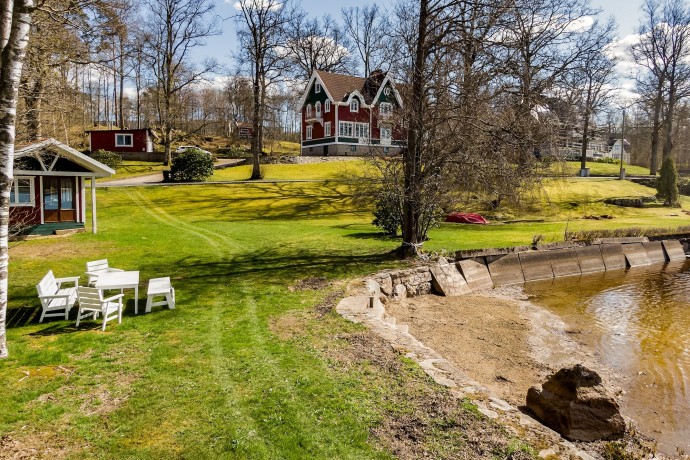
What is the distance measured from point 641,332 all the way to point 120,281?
11.5 meters

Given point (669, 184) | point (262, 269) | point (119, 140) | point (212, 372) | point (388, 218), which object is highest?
point (119, 140)

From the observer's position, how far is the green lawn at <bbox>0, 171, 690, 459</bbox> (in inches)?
185

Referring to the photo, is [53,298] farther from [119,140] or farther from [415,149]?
[119,140]

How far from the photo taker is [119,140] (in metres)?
46.9

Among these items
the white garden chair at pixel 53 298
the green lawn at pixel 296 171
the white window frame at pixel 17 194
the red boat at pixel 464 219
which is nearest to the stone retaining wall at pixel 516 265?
the white garden chair at pixel 53 298

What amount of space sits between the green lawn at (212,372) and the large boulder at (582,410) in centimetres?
131

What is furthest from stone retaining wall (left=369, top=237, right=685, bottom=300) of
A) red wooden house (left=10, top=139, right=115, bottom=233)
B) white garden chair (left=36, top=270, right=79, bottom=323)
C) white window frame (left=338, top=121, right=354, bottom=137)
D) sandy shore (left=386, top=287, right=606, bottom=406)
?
→ white window frame (left=338, top=121, right=354, bottom=137)

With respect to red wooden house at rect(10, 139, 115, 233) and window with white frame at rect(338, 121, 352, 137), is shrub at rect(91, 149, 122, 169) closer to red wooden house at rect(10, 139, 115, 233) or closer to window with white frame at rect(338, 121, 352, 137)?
window with white frame at rect(338, 121, 352, 137)

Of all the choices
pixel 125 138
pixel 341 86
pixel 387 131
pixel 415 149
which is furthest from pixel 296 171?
pixel 415 149

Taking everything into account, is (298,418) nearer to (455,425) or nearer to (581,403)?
(455,425)

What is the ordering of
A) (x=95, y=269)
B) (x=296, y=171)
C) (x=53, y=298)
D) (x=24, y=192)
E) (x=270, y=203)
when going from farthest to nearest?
(x=296, y=171) < (x=270, y=203) < (x=24, y=192) < (x=95, y=269) < (x=53, y=298)

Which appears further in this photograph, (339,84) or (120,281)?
(339,84)

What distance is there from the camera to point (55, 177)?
739 inches

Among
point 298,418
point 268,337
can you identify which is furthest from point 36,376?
point 298,418
